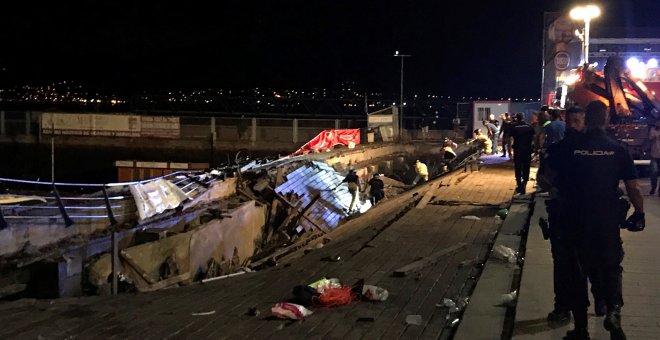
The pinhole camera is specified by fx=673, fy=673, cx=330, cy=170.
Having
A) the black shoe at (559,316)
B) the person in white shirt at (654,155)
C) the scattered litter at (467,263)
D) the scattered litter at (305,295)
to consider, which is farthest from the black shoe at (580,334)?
the person in white shirt at (654,155)

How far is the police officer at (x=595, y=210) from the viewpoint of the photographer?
4820mm

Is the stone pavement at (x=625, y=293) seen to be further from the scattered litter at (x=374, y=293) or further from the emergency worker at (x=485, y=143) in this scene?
the emergency worker at (x=485, y=143)

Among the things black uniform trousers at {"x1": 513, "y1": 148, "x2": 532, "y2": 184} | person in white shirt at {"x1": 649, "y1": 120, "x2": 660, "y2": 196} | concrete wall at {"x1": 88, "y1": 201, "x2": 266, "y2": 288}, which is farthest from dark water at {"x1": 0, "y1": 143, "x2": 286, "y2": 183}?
person in white shirt at {"x1": 649, "y1": 120, "x2": 660, "y2": 196}

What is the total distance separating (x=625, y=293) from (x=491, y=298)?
128cm

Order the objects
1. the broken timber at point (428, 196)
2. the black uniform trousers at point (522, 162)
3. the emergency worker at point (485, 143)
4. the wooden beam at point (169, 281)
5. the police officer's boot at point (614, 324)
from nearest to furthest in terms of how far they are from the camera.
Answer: the police officer's boot at point (614, 324) < the wooden beam at point (169, 281) < the black uniform trousers at point (522, 162) < the broken timber at point (428, 196) < the emergency worker at point (485, 143)

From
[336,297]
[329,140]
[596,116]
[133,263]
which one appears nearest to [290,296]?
[336,297]

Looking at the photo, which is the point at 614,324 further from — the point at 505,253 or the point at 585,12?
the point at 585,12

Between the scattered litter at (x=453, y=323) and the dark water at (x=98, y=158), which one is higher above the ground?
the scattered litter at (x=453, y=323)

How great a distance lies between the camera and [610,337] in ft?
16.3

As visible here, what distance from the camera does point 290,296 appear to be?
6797mm

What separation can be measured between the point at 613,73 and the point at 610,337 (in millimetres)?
12764

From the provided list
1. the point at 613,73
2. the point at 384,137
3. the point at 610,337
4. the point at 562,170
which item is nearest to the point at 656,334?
the point at 610,337

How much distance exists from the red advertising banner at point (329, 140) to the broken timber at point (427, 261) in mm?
17273

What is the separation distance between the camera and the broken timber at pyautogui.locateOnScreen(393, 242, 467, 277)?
7621 millimetres
